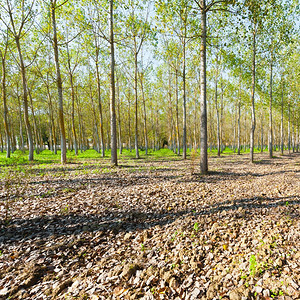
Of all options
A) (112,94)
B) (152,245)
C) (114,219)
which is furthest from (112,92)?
(152,245)

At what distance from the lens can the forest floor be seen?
2830 mm

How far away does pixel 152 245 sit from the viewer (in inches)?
160

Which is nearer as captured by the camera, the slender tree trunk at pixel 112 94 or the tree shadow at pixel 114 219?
the tree shadow at pixel 114 219

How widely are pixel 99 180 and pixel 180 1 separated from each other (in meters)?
11.6

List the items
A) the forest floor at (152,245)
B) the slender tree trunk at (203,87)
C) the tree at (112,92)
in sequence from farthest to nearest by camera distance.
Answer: the tree at (112,92) < the slender tree trunk at (203,87) < the forest floor at (152,245)

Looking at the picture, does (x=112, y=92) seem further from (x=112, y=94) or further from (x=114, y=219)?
(x=114, y=219)

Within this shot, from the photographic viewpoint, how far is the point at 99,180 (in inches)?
381

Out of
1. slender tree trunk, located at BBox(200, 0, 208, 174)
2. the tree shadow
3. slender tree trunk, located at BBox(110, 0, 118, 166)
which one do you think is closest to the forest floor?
the tree shadow

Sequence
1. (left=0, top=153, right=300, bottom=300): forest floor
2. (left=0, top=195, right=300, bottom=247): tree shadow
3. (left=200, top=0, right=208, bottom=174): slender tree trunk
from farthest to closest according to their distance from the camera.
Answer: (left=200, top=0, right=208, bottom=174): slender tree trunk < (left=0, top=195, right=300, bottom=247): tree shadow < (left=0, top=153, right=300, bottom=300): forest floor

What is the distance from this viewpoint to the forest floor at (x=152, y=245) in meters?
2.83

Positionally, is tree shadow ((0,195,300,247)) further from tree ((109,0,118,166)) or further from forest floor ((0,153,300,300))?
tree ((109,0,118,166))

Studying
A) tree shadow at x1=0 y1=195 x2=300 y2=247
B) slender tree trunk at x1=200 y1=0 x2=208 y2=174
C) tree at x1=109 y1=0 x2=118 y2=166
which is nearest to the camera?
tree shadow at x1=0 y1=195 x2=300 y2=247

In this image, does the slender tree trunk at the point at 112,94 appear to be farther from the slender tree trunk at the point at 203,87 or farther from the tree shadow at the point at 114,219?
the tree shadow at the point at 114,219

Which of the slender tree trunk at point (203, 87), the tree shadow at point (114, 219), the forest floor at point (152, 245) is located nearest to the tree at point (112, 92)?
the slender tree trunk at point (203, 87)
